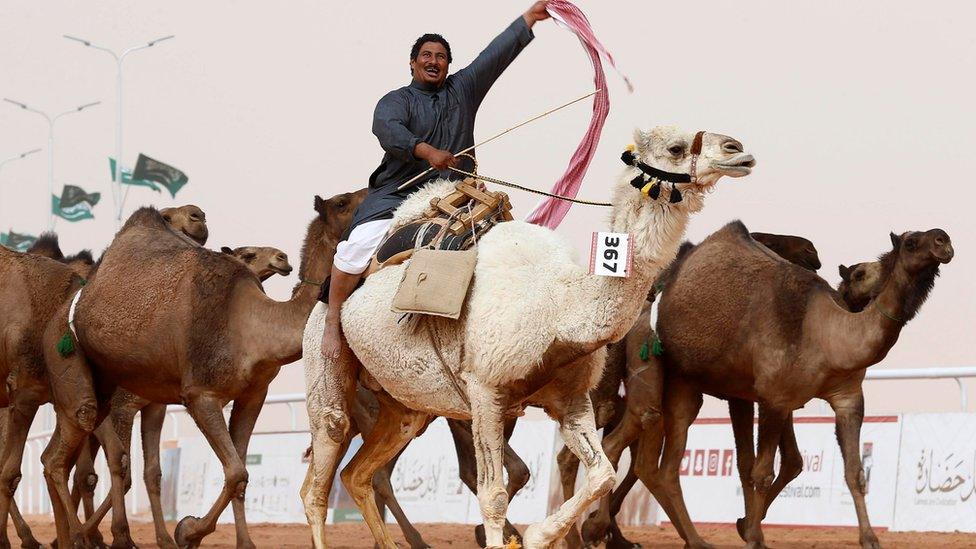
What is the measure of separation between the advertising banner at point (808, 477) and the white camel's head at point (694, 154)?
7.18 meters

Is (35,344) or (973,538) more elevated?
(35,344)

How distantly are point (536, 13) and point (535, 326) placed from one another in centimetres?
197

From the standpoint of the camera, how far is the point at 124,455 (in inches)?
508

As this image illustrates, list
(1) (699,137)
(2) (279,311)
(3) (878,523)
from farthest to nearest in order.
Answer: (3) (878,523) < (2) (279,311) < (1) (699,137)

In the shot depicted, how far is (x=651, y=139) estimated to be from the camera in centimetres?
717

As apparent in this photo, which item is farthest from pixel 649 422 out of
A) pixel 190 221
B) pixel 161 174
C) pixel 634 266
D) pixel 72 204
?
pixel 72 204

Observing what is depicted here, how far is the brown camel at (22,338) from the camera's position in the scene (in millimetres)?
12156

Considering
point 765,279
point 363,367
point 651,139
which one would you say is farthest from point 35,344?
point 651,139

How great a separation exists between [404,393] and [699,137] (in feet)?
6.91

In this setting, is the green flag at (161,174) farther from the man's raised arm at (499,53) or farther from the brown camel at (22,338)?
the man's raised arm at (499,53)

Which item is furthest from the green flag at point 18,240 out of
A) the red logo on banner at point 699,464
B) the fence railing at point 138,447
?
the red logo on banner at point 699,464

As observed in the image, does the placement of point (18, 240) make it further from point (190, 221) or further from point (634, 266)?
point (634, 266)

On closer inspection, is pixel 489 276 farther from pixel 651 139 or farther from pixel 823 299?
pixel 823 299

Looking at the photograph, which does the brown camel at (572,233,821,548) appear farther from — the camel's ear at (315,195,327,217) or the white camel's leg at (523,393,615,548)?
the white camel's leg at (523,393,615,548)
